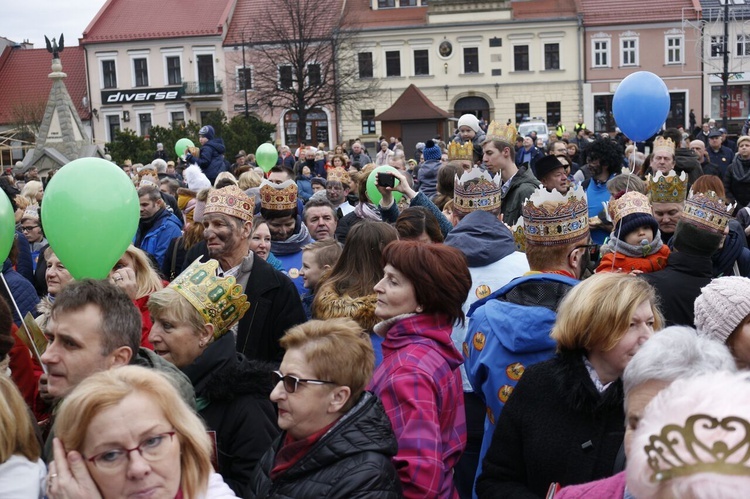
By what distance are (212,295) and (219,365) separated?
468 mm

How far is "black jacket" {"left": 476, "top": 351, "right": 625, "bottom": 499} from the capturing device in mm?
2955

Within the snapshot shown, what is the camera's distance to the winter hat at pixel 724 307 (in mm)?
3326

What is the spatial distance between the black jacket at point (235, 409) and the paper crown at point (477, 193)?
2492 mm

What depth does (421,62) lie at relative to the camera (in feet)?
177

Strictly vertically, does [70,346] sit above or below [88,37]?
below

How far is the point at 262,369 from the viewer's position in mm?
3609

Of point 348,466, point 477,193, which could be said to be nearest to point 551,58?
point 477,193

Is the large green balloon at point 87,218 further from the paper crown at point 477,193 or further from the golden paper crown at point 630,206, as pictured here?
the golden paper crown at point 630,206

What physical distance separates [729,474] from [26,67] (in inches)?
2424

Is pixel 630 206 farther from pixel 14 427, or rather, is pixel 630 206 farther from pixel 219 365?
pixel 14 427

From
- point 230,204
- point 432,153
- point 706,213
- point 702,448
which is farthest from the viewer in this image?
point 432,153

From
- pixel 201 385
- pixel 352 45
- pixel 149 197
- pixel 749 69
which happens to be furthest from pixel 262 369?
pixel 749 69

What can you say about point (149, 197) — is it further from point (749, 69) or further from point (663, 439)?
point (749, 69)

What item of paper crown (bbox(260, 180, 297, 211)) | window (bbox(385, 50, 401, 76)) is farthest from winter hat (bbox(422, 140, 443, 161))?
window (bbox(385, 50, 401, 76))
